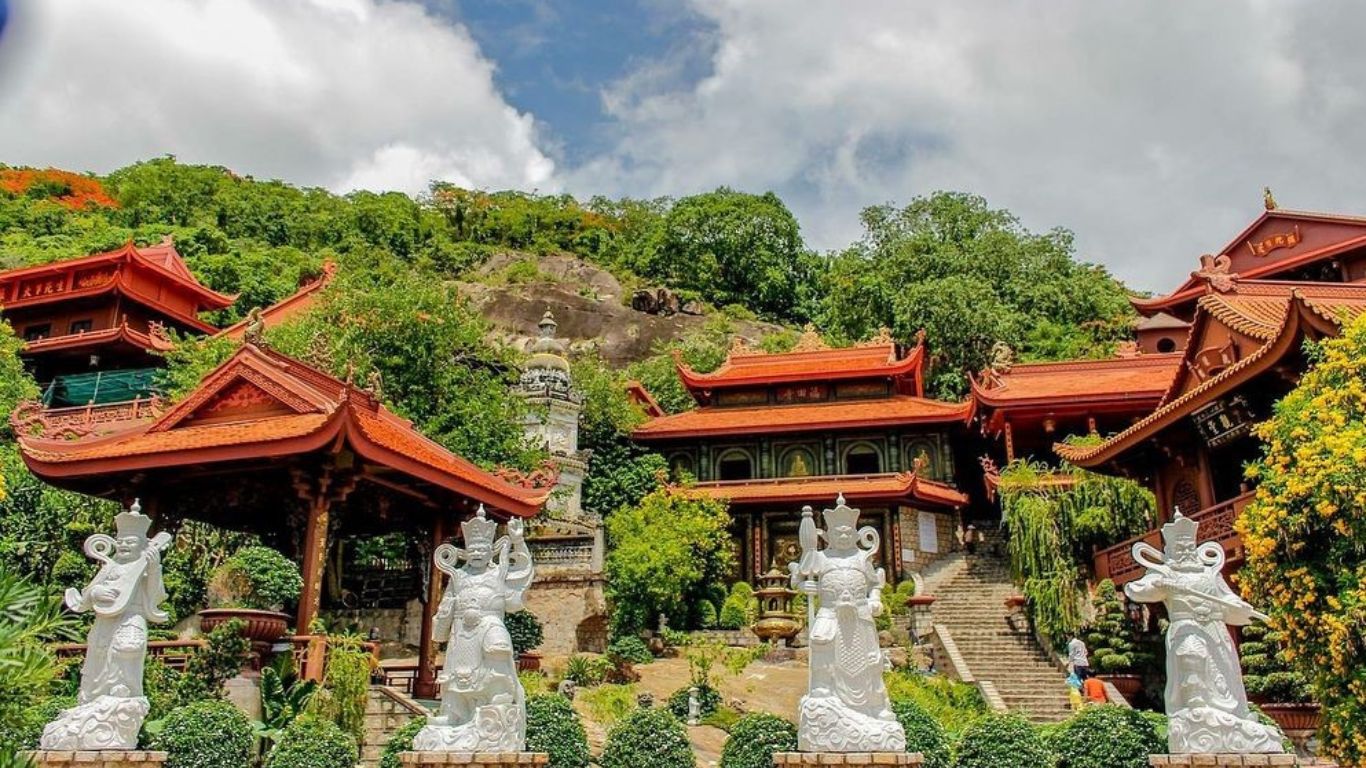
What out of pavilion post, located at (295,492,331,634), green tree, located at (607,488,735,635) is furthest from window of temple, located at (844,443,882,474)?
pavilion post, located at (295,492,331,634)

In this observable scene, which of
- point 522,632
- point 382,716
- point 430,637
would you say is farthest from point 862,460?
point 382,716

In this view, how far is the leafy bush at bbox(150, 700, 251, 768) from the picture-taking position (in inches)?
348

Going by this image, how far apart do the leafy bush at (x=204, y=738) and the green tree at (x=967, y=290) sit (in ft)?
104

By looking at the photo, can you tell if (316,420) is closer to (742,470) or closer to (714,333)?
(742,470)

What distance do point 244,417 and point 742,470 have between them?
1826cm

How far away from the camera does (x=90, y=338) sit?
1252 inches

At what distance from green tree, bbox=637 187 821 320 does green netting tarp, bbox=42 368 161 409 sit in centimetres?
2979

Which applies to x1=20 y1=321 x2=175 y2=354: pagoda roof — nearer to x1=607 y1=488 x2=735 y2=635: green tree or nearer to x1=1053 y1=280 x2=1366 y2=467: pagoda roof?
x1=607 y1=488 x2=735 y2=635: green tree

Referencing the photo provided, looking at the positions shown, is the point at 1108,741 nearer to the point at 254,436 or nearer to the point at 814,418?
the point at 254,436

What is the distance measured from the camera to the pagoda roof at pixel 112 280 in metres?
33.5

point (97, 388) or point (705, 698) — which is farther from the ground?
point (97, 388)

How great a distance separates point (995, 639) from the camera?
19.9 metres

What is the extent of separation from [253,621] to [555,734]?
14.5 feet

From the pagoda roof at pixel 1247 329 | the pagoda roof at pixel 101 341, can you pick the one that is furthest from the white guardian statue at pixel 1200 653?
the pagoda roof at pixel 101 341
